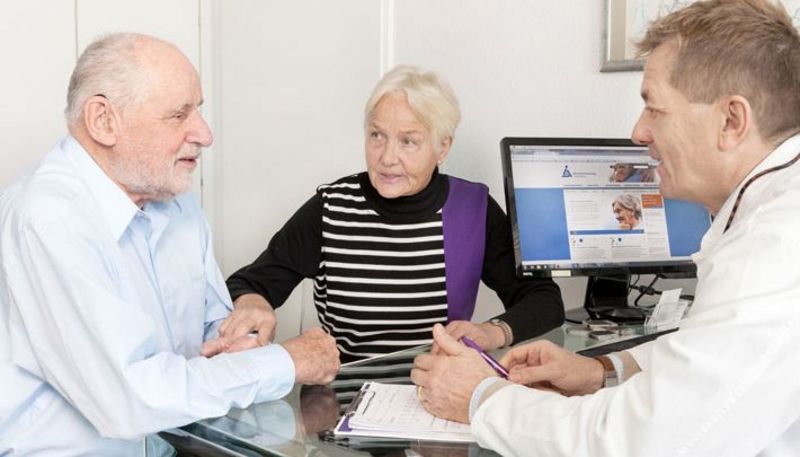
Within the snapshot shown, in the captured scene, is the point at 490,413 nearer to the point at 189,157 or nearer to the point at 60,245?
the point at 60,245

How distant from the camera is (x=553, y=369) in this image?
1.34 metres

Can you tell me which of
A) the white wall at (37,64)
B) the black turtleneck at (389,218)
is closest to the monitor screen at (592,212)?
the black turtleneck at (389,218)

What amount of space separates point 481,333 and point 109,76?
2.94 ft

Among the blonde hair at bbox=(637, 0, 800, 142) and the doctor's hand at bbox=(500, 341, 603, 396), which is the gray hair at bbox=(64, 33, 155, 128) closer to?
the doctor's hand at bbox=(500, 341, 603, 396)

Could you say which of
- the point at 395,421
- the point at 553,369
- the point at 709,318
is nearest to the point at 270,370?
the point at 395,421

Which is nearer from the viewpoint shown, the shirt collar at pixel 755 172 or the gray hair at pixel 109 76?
the shirt collar at pixel 755 172

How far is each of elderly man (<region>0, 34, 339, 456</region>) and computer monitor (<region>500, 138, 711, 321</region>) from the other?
2.40 feet

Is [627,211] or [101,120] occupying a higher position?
[101,120]

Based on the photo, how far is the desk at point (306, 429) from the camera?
1112mm

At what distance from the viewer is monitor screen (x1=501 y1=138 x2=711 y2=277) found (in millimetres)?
1949

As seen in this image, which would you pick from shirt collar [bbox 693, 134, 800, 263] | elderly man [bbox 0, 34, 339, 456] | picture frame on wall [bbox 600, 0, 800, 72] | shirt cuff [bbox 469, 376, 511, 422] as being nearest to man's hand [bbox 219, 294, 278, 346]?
elderly man [bbox 0, 34, 339, 456]

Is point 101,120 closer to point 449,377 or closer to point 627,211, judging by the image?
point 449,377

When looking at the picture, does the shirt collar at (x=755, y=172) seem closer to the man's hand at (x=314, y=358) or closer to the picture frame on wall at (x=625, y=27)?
the man's hand at (x=314, y=358)

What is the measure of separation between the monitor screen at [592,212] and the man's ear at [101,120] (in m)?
0.92
